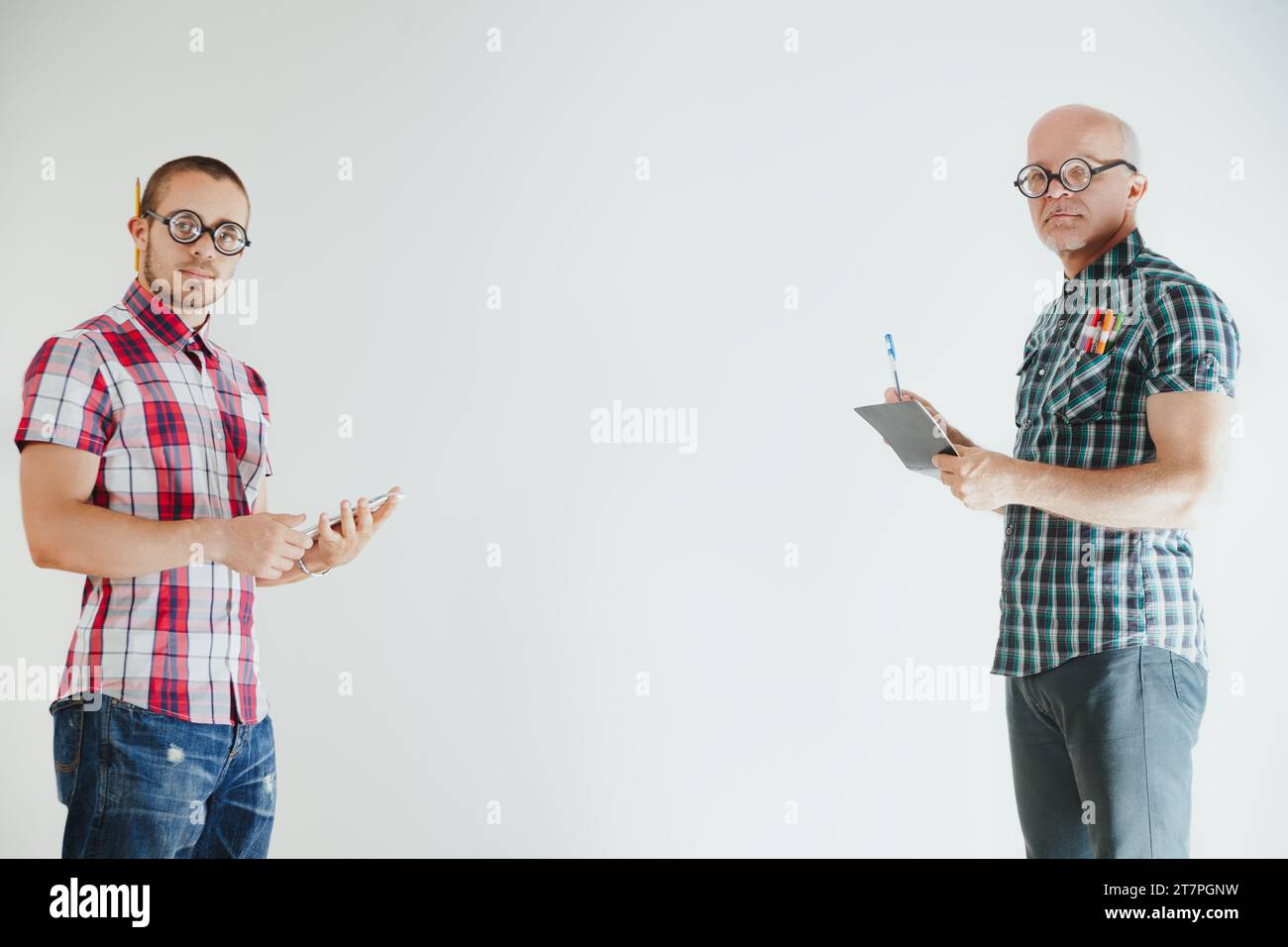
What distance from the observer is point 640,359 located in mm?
2957

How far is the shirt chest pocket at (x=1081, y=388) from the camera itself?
169cm

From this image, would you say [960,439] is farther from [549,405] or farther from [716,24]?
[716,24]

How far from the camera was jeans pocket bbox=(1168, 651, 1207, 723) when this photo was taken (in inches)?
62.7

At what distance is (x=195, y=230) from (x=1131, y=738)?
1754mm

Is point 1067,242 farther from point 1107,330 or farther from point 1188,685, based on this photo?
point 1188,685

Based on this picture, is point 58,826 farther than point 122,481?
Yes

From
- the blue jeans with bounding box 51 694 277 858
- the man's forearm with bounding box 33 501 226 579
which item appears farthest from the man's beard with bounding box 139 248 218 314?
the blue jeans with bounding box 51 694 277 858

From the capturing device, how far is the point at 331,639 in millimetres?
2879

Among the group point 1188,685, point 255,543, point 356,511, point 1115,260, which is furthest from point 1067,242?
point 255,543

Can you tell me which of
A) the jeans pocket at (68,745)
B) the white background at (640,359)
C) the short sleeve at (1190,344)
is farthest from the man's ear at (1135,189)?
the jeans pocket at (68,745)

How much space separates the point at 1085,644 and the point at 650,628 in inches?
58.3
